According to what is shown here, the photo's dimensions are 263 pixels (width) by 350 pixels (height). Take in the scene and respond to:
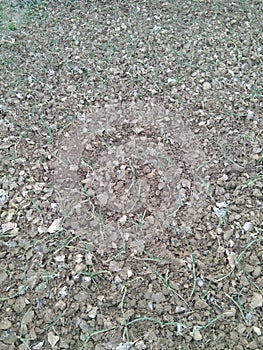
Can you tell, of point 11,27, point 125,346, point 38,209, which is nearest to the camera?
point 125,346

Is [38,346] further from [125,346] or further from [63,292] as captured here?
[125,346]

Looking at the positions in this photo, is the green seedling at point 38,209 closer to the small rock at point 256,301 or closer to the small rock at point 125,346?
the small rock at point 125,346

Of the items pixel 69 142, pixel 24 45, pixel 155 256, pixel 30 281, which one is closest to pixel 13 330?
pixel 30 281

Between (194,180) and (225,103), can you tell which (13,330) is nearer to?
(194,180)

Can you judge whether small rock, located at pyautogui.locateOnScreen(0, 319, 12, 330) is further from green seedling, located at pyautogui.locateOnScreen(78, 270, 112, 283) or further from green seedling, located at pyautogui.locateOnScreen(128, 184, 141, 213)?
green seedling, located at pyautogui.locateOnScreen(128, 184, 141, 213)

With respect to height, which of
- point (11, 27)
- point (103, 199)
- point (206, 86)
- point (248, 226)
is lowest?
point (248, 226)

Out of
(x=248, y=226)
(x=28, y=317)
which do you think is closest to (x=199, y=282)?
(x=248, y=226)
